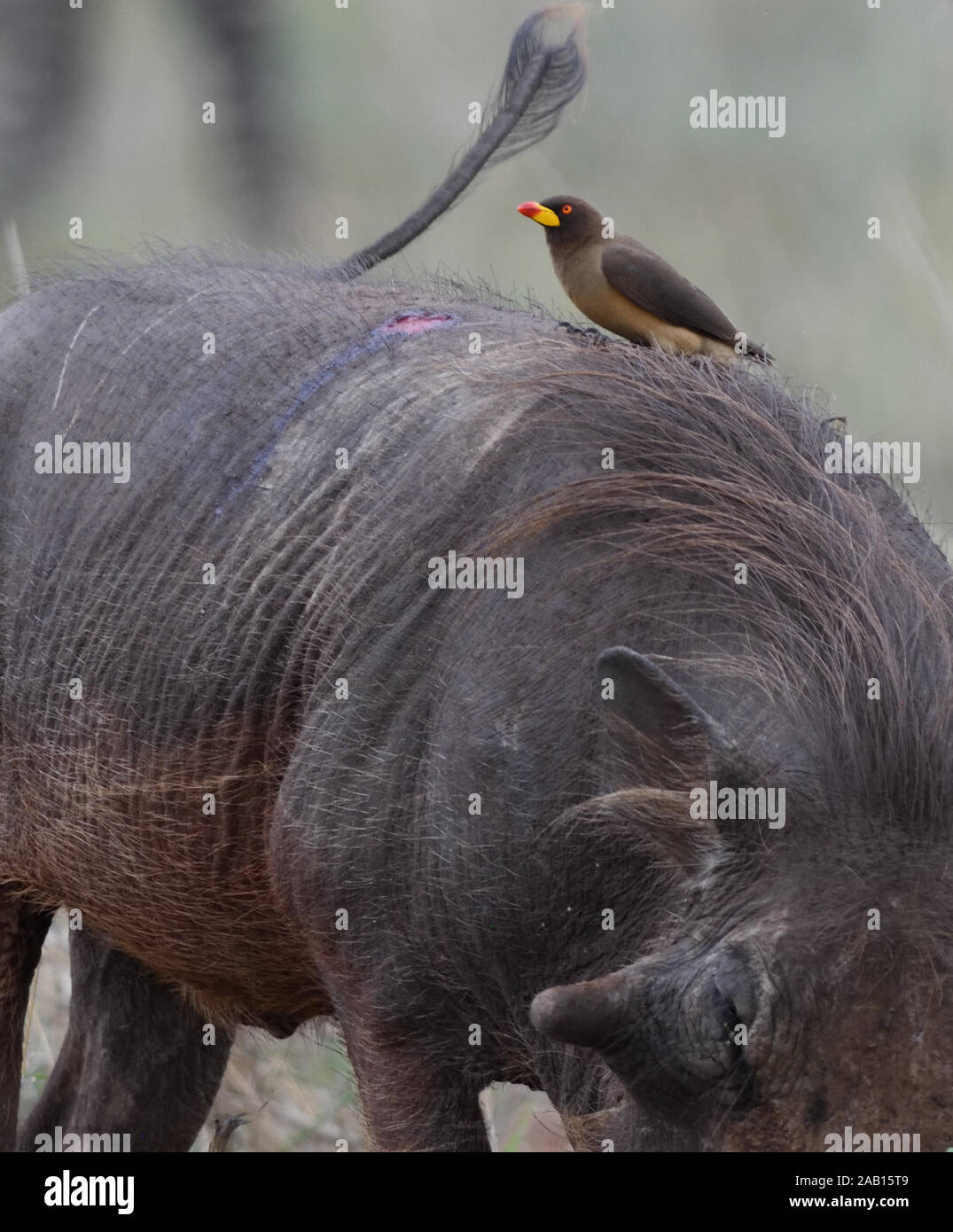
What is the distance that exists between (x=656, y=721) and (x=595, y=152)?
22.9 ft

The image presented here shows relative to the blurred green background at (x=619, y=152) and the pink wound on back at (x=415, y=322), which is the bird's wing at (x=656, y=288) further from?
the blurred green background at (x=619, y=152)

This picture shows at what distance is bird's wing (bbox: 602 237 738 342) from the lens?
311 cm

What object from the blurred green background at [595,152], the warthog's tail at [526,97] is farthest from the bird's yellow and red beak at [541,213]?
the blurred green background at [595,152]

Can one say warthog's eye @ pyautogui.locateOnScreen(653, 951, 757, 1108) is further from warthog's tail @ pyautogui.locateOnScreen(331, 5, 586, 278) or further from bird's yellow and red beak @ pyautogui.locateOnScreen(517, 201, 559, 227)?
warthog's tail @ pyautogui.locateOnScreen(331, 5, 586, 278)

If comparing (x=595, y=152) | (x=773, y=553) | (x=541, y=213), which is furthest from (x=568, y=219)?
(x=595, y=152)

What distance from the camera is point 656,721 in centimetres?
218

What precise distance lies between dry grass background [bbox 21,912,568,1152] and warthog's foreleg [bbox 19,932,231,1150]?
0.96ft

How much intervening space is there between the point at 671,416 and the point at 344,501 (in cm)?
53

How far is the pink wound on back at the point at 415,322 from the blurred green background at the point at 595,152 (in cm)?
383

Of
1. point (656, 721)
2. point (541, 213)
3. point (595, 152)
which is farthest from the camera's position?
point (595, 152)

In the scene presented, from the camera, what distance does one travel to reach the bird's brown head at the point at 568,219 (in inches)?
127

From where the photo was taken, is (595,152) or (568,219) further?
(595,152)

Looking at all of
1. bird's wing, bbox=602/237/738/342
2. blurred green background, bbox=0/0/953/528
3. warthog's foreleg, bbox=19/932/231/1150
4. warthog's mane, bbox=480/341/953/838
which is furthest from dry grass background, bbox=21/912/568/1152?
blurred green background, bbox=0/0/953/528

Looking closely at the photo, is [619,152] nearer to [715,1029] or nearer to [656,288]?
[656,288]
